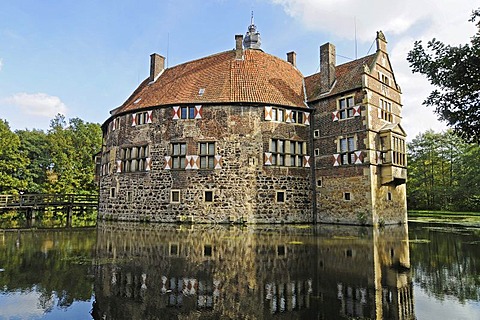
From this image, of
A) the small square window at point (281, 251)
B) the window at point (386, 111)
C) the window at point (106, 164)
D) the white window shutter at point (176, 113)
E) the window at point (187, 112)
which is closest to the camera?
the small square window at point (281, 251)

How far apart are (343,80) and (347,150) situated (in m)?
5.09

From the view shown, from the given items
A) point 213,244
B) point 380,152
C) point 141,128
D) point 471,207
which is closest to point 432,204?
point 471,207

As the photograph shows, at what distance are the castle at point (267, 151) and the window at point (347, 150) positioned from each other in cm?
6

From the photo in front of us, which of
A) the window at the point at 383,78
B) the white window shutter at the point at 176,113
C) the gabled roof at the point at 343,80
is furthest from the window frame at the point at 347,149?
the white window shutter at the point at 176,113

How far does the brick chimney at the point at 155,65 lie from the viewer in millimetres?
28516

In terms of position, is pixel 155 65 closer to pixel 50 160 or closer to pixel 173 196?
pixel 173 196

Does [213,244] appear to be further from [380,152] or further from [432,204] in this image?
[432,204]

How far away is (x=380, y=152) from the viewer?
20.5m

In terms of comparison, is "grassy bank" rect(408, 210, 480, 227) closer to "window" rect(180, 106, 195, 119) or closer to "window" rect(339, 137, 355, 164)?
"window" rect(339, 137, 355, 164)

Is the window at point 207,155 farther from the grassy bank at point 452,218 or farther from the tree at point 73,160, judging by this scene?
the tree at point 73,160

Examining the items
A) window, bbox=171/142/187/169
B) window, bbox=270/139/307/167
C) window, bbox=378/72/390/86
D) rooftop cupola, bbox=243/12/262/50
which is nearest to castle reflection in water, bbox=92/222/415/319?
window, bbox=171/142/187/169

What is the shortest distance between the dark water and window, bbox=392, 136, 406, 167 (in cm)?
1089

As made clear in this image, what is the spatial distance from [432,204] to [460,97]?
137 feet

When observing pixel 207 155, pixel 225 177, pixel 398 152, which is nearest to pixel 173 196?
pixel 207 155
